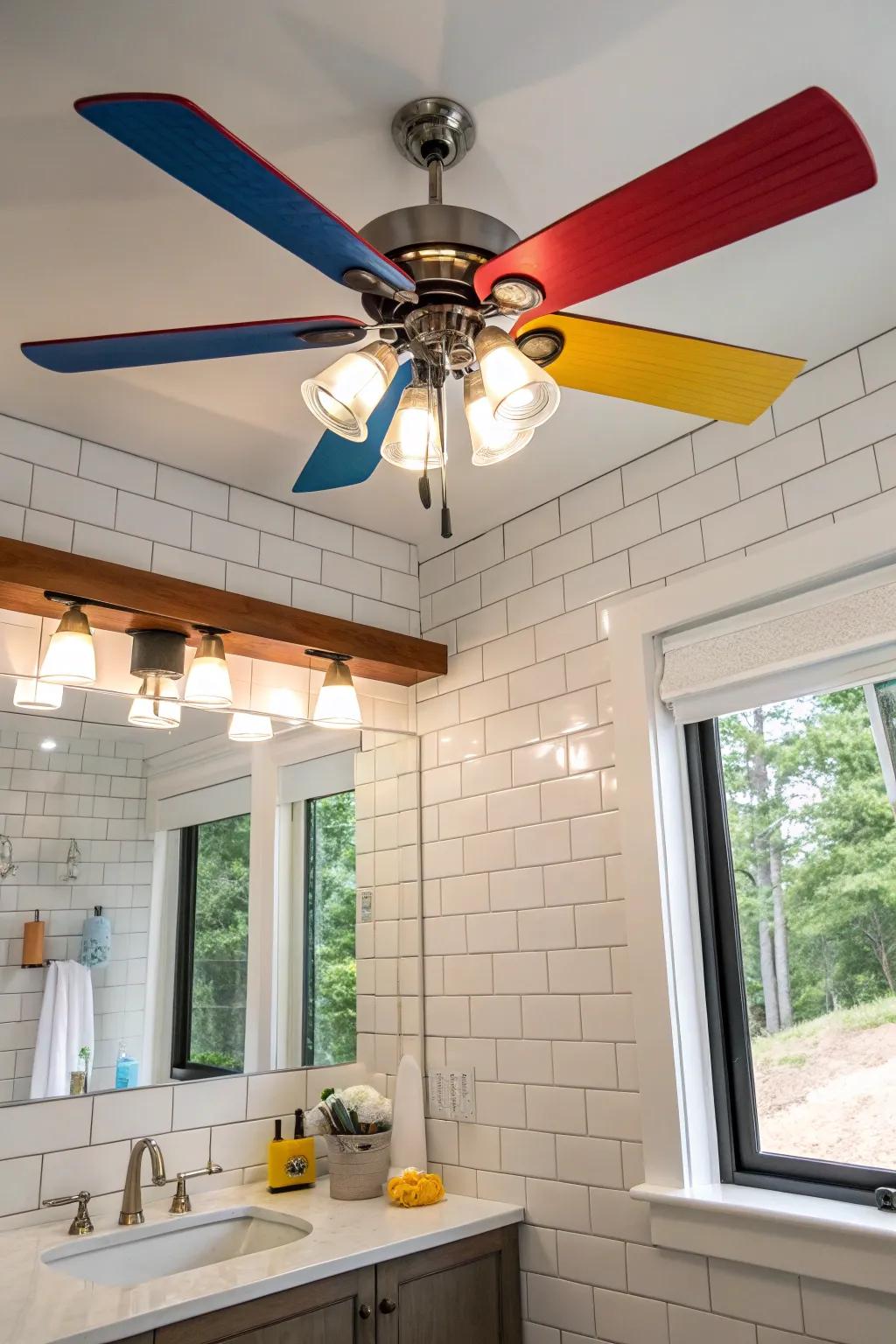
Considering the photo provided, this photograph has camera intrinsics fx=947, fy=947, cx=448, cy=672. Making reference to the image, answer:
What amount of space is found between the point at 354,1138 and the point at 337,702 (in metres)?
1.12

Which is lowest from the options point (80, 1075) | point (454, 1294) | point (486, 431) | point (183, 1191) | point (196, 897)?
point (454, 1294)

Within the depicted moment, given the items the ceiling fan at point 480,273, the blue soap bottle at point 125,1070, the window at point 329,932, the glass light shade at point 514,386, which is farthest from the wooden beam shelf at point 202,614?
the glass light shade at point 514,386

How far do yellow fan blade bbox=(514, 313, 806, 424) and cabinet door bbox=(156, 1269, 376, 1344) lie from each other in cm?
176

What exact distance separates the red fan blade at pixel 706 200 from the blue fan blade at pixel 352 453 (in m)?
0.38

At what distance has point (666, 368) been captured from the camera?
137 cm

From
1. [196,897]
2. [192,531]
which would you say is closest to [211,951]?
[196,897]

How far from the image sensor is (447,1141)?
8.37ft

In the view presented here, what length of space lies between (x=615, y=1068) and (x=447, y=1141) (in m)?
0.63

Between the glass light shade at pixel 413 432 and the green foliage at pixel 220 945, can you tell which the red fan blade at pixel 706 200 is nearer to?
the glass light shade at pixel 413 432

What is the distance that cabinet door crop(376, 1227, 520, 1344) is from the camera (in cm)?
201

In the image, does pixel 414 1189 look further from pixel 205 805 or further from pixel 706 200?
pixel 706 200

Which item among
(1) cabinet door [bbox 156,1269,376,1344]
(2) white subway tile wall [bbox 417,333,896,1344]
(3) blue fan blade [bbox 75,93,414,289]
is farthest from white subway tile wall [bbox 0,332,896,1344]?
(3) blue fan blade [bbox 75,93,414,289]

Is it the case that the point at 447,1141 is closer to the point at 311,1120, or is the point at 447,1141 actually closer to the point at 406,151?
the point at 311,1120

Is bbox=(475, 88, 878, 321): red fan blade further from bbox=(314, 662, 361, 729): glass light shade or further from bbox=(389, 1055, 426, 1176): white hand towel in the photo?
bbox=(389, 1055, 426, 1176): white hand towel
